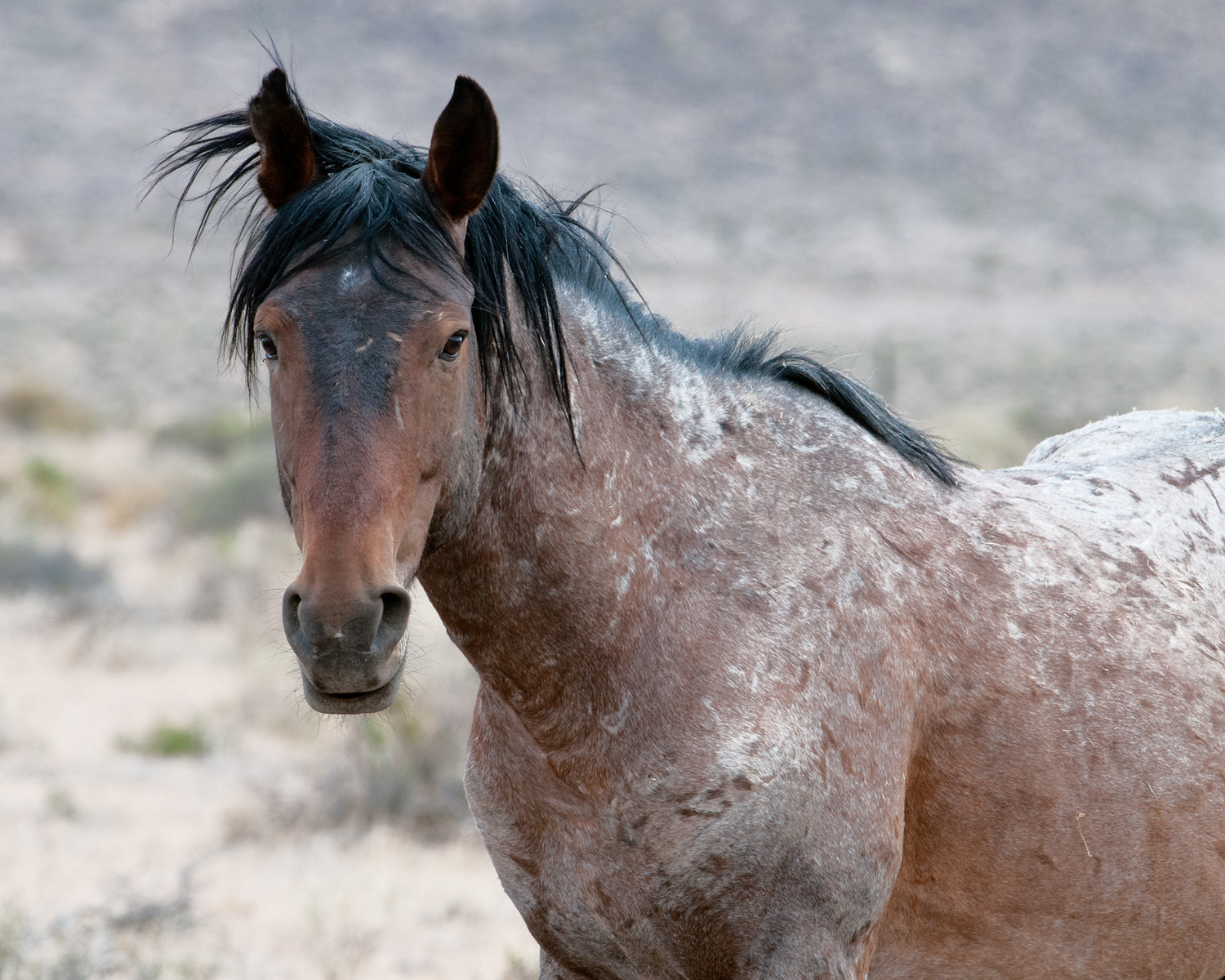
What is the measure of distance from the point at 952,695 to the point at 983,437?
11988 mm

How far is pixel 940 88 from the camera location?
158 ft

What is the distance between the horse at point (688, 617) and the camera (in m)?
2.27

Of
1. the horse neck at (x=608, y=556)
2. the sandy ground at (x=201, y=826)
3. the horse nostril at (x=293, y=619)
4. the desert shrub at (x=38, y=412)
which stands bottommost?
the sandy ground at (x=201, y=826)

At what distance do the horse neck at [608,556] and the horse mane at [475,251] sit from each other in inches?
4.6

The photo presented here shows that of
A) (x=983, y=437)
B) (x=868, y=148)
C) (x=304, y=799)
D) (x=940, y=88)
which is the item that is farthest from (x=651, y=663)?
(x=940, y=88)

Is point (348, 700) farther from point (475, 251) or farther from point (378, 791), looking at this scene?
point (378, 791)

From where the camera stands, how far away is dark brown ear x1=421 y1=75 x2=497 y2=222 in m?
2.35

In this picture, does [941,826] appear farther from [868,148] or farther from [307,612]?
[868,148]

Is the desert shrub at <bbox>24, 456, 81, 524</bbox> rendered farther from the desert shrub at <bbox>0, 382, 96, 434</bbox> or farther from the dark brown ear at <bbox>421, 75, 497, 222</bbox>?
the dark brown ear at <bbox>421, 75, 497, 222</bbox>

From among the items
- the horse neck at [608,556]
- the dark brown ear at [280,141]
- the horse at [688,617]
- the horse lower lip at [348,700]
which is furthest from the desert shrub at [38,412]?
the horse lower lip at [348,700]

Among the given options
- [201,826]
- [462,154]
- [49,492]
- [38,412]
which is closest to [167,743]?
[201,826]

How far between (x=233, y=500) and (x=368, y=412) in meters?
12.3

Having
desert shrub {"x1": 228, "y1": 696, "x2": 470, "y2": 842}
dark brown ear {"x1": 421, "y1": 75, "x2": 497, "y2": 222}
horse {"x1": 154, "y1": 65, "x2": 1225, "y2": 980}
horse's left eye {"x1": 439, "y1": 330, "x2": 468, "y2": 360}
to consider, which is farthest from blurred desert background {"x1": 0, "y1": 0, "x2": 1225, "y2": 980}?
dark brown ear {"x1": 421, "y1": 75, "x2": 497, "y2": 222}

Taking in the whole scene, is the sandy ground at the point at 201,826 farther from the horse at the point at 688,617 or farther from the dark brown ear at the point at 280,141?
the dark brown ear at the point at 280,141
